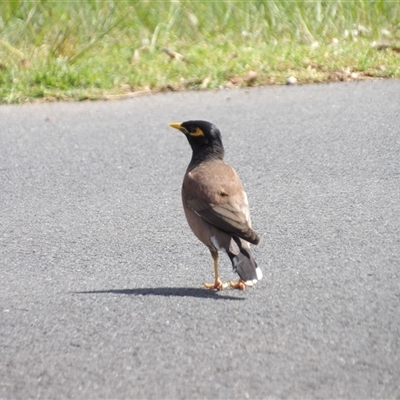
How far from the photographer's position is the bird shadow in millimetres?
5160

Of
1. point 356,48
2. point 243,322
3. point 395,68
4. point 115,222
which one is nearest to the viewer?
point 243,322

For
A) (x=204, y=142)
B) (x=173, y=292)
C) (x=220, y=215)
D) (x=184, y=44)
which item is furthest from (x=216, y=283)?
(x=184, y=44)

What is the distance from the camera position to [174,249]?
19.3 ft

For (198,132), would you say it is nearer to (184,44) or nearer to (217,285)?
(217,285)

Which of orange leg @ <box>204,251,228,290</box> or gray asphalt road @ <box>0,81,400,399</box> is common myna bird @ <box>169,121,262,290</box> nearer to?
orange leg @ <box>204,251,228,290</box>

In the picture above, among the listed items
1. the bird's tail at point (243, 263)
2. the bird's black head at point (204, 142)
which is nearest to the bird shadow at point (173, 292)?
the bird's tail at point (243, 263)

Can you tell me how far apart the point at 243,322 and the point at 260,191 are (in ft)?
7.11

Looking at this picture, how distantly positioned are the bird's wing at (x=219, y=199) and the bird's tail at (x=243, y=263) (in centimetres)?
9

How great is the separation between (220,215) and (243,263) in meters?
0.31

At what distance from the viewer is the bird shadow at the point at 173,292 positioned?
516 cm

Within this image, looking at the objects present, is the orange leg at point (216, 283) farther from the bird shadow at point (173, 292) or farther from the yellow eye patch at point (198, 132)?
the yellow eye patch at point (198, 132)

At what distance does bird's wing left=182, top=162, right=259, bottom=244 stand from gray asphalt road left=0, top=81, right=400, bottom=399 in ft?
1.23

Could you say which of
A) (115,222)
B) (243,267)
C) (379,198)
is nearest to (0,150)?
(115,222)

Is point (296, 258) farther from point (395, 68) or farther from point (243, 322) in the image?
point (395, 68)
